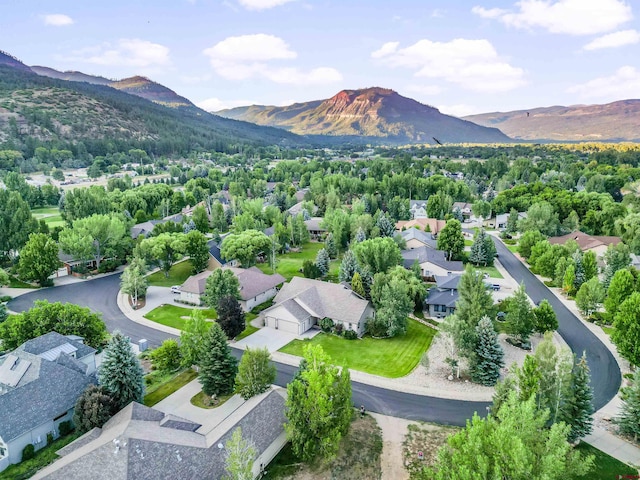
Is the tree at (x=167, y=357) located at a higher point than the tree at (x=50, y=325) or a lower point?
lower

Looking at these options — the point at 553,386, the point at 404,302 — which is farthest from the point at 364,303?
the point at 553,386

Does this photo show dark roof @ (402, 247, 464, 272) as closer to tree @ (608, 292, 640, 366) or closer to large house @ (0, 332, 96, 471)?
tree @ (608, 292, 640, 366)

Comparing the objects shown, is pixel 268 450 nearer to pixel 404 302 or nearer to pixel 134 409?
pixel 134 409

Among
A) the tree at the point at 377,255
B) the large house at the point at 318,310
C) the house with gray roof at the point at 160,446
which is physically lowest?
the large house at the point at 318,310

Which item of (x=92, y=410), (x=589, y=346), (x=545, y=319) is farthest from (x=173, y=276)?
(x=589, y=346)

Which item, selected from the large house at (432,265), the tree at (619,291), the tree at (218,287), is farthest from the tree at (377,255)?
the tree at (619,291)

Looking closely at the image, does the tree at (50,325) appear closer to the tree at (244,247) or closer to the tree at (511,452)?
the tree at (244,247)

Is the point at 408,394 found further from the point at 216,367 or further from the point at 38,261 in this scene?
the point at 38,261
